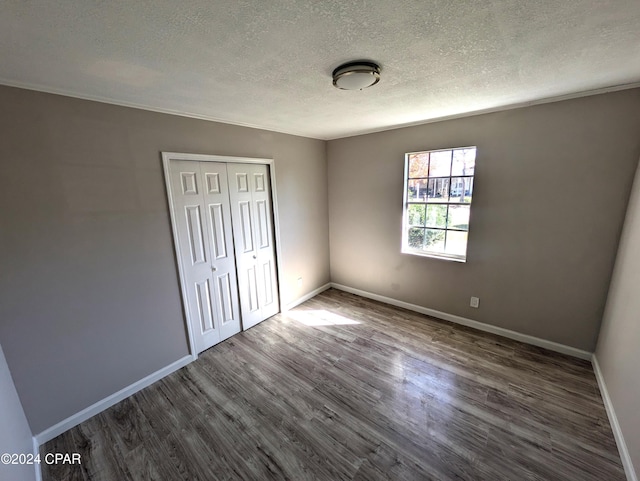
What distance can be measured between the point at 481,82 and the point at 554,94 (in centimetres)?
90

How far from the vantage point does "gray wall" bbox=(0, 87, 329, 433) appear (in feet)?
5.53

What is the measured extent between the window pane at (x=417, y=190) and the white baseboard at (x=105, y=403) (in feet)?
10.4

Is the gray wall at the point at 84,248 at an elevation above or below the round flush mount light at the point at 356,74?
below

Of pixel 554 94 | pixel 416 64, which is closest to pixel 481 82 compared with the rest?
pixel 416 64

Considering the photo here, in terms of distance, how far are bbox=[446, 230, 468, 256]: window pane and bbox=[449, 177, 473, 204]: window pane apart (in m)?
0.39

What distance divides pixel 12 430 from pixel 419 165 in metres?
4.03

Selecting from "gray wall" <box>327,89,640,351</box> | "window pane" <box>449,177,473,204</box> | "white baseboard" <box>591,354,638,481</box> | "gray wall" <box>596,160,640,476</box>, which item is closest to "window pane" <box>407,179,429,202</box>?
"gray wall" <box>327,89,640,351</box>

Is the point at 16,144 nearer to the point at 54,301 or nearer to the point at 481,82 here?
the point at 54,301

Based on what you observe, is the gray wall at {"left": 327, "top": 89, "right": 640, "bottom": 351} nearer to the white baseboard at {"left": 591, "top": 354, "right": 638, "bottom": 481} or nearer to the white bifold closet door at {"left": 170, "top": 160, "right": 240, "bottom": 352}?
the white baseboard at {"left": 591, "top": 354, "right": 638, "bottom": 481}

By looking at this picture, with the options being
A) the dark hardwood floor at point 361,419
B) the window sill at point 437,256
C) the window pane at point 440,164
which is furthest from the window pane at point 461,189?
the dark hardwood floor at point 361,419

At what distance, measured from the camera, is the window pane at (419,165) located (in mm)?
3191

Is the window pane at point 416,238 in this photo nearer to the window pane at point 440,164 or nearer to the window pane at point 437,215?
the window pane at point 437,215

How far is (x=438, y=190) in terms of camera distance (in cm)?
313

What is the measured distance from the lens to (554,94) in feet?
7.15
